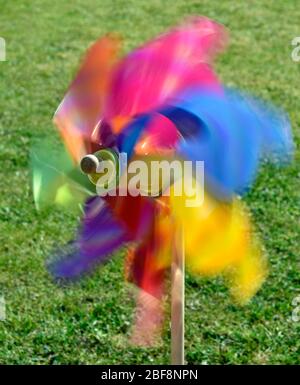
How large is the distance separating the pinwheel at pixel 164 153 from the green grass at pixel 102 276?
61 centimetres

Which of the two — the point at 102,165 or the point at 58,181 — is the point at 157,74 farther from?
the point at 58,181

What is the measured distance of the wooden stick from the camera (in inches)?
65.9

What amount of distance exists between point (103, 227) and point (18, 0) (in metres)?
4.09

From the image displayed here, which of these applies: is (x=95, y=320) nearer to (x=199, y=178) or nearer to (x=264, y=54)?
(x=199, y=178)

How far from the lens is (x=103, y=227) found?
69.0 inches

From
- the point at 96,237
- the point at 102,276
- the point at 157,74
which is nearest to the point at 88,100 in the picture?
the point at 157,74

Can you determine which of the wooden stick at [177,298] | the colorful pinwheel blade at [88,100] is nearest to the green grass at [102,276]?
the wooden stick at [177,298]

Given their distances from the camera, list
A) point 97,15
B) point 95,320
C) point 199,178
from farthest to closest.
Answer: point 97,15 < point 95,320 < point 199,178

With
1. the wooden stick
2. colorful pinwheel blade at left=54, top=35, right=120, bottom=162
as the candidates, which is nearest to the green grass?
the wooden stick

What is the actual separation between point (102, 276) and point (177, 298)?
37.3 inches

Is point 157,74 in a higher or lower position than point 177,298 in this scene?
higher

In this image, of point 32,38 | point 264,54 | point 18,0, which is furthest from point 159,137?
point 18,0

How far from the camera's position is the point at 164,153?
1.66 meters

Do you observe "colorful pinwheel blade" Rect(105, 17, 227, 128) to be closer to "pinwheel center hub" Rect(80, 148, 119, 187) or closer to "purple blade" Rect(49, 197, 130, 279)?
"pinwheel center hub" Rect(80, 148, 119, 187)
